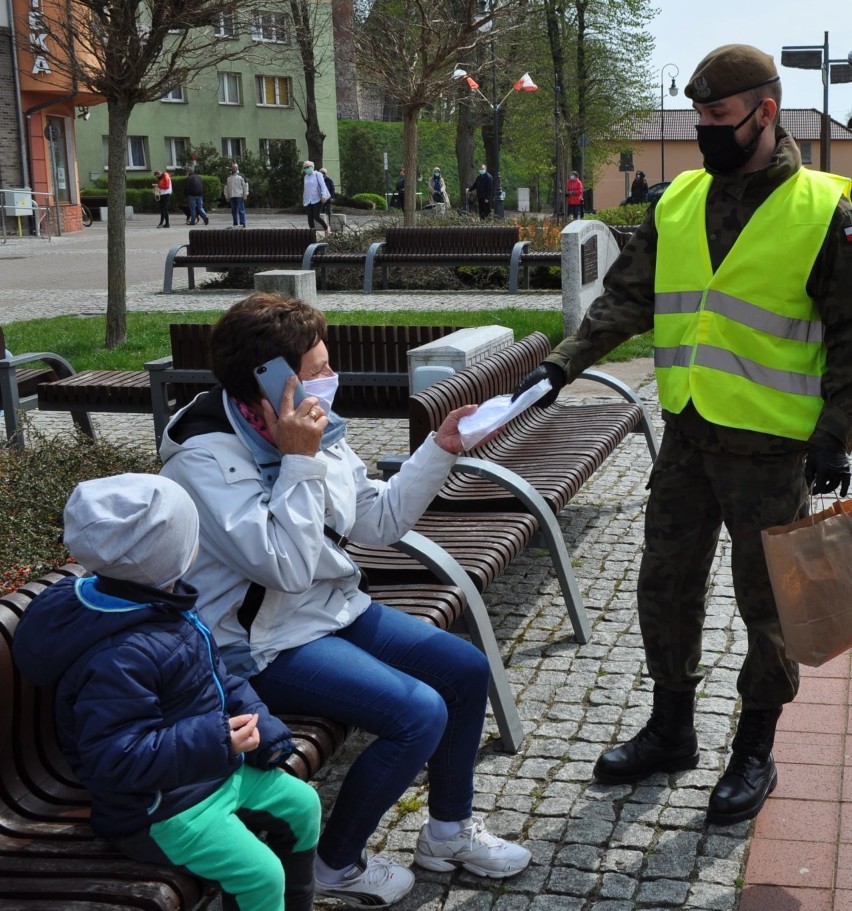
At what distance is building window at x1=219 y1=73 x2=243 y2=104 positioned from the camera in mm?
58312

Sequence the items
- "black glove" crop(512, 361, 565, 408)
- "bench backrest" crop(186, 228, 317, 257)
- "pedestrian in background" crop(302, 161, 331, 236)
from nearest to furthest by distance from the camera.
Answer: "black glove" crop(512, 361, 565, 408) < "bench backrest" crop(186, 228, 317, 257) < "pedestrian in background" crop(302, 161, 331, 236)

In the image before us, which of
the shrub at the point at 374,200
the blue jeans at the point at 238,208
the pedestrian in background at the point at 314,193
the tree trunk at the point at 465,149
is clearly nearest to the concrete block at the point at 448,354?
the pedestrian in background at the point at 314,193

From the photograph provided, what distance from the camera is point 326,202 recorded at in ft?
116

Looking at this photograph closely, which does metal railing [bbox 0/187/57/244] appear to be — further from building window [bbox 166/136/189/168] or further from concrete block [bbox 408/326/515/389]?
concrete block [bbox 408/326/515/389]

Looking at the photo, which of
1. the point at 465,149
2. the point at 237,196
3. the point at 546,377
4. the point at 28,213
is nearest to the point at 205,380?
the point at 546,377

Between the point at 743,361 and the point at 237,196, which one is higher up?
the point at 237,196

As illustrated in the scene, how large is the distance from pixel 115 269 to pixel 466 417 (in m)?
9.53

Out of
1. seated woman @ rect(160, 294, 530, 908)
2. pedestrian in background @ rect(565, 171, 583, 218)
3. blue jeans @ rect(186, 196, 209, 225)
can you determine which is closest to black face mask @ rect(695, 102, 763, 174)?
seated woman @ rect(160, 294, 530, 908)

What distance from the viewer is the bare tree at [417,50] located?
20.1 metres

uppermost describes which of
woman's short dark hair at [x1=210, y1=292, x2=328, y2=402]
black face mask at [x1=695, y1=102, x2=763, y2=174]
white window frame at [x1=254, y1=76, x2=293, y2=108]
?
white window frame at [x1=254, y1=76, x2=293, y2=108]

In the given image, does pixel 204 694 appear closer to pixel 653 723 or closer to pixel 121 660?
pixel 121 660

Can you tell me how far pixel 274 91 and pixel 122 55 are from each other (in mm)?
51062

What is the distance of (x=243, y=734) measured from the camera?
106 inches

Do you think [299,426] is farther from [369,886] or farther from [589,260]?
[589,260]
